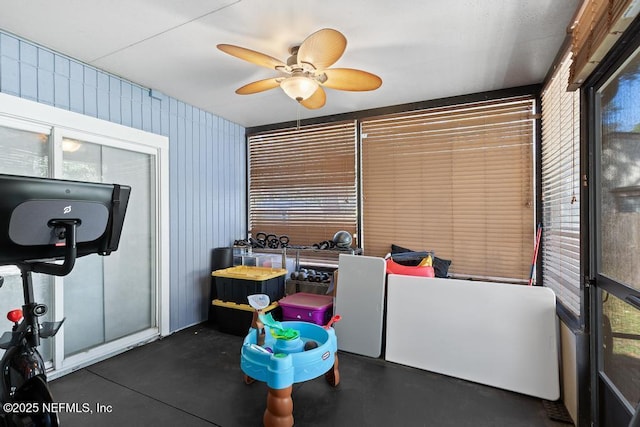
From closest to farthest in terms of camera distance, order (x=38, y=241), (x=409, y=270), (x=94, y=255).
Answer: (x=38, y=241) → (x=94, y=255) → (x=409, y=270)

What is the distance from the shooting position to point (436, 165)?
3.52 m

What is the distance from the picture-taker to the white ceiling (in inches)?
77.9

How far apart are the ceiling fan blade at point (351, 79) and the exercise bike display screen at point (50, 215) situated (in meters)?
1.60

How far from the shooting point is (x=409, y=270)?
299cm

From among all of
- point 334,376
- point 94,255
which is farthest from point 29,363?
point 334,376

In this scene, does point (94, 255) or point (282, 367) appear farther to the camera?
point (94, 255)

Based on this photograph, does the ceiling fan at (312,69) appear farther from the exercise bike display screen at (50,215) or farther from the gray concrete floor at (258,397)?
the gray concrete floor at (258,397)

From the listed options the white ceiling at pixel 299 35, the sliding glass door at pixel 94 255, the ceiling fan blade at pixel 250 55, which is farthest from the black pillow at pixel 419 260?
the sliding glass door at pixel 94 255

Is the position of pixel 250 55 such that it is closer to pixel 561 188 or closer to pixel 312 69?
pixel 312 69

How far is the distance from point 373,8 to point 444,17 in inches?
20.1

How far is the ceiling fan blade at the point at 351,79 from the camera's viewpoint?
2207mm

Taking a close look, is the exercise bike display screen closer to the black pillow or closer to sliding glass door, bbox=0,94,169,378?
sliding glass door, bbox=0,94,169,378

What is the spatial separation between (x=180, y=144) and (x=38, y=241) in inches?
104

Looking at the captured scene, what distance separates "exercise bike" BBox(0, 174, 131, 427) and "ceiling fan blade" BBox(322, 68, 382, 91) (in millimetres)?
1598
